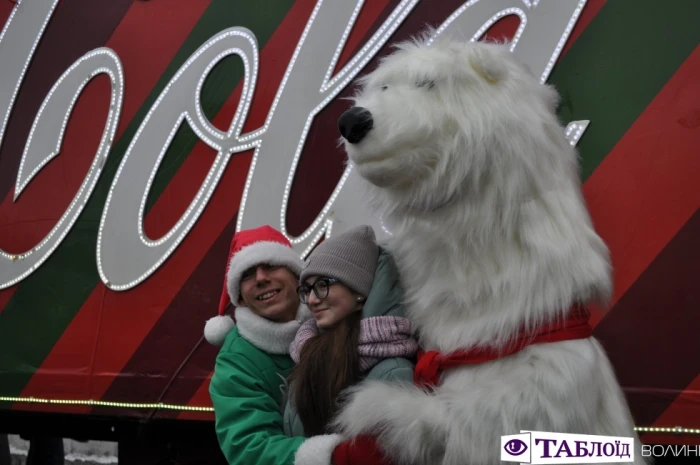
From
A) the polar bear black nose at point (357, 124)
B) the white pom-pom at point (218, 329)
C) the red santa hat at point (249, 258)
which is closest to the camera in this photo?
the polar bear black nose at point (357, 124)

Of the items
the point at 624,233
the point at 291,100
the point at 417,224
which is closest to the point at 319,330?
the point at 417,224

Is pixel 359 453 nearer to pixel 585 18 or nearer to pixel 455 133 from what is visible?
pixel 455 133

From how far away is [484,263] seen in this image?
144cm

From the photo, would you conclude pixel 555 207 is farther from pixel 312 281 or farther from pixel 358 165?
pixel 312 281

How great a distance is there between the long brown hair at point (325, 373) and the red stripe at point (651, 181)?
0.95 meters

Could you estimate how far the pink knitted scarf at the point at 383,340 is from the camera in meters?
1.51

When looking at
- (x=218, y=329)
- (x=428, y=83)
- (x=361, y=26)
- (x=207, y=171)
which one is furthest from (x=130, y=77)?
(x=428, y=83)

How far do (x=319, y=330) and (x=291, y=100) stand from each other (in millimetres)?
1218

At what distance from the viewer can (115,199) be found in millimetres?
2918

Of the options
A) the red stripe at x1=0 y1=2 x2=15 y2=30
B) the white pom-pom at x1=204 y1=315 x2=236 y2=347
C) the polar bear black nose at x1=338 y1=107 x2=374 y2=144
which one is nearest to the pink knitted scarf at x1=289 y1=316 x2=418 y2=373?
the polar bear black nose at x1=338 y1=107 x2=374 y2=144

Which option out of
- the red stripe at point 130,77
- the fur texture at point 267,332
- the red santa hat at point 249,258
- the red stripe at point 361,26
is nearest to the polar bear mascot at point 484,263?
the fur texture at point 267,332

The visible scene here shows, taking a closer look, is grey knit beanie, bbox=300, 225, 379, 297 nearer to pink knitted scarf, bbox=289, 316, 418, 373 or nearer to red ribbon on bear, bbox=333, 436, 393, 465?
pink knitted scarf, bbox=289, 316, 418, 373

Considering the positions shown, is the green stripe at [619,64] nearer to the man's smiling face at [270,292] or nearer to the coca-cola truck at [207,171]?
the coca-cola truck at [207,171]

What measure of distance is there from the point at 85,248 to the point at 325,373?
1.78 meters
